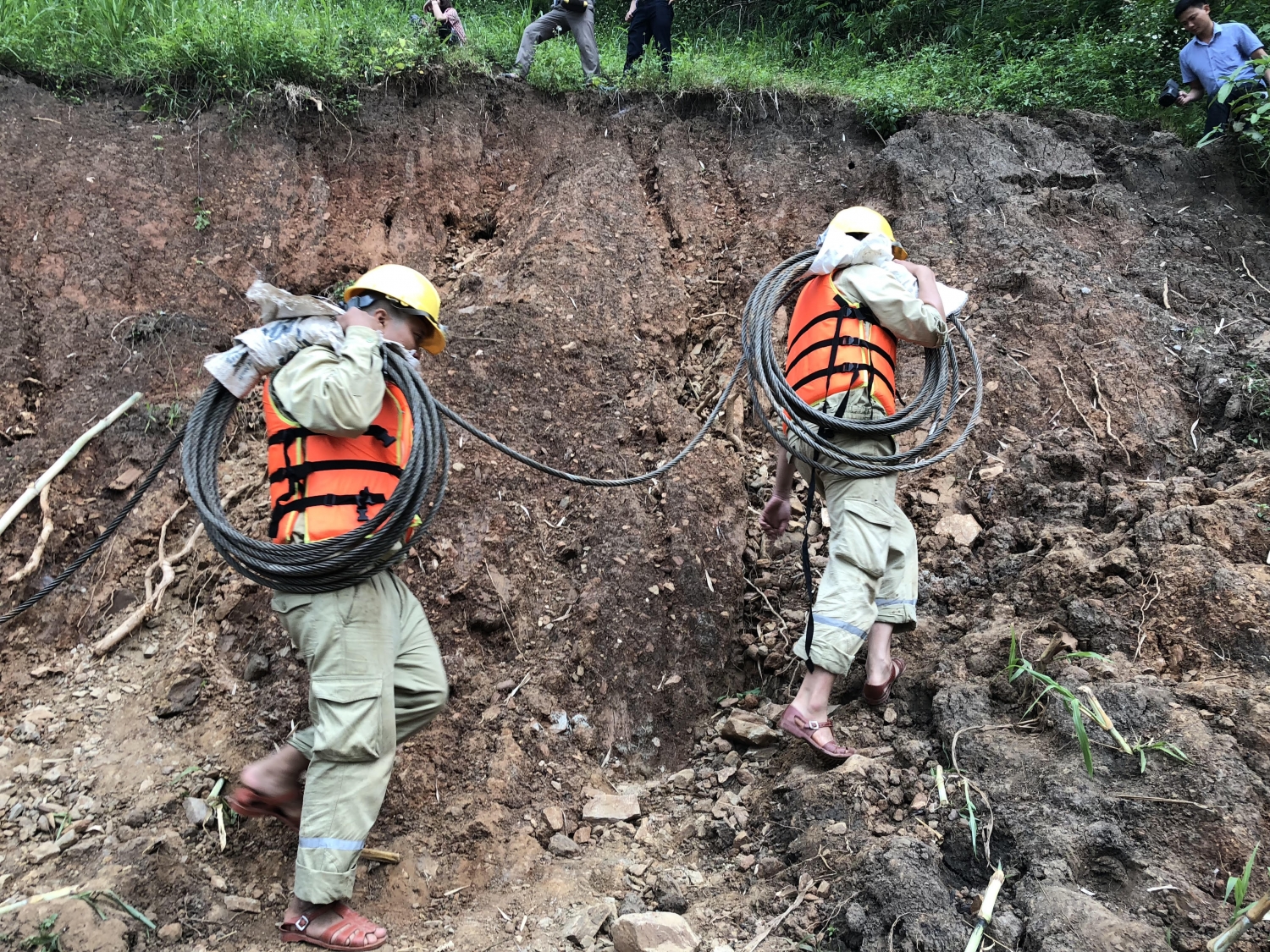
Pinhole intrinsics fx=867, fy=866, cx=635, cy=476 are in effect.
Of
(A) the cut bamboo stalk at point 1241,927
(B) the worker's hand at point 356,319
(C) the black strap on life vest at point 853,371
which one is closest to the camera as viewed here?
(A) the cut bamboo stalk at point 1241,927

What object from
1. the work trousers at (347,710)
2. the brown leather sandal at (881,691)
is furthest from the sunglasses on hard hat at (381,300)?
the brown leather sandal at (881,691)

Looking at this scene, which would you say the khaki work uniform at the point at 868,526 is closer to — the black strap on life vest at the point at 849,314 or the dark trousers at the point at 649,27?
the black strap on life vest at the point at 849,314

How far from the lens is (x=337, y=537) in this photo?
8.71 feet

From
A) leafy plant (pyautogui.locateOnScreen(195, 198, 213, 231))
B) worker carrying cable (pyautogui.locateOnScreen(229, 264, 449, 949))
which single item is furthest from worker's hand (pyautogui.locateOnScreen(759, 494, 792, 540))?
leafy plant (pyautogui.locateOnScreen(195, 198, 213, 231))

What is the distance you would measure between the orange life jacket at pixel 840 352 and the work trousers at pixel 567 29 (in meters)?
4.17

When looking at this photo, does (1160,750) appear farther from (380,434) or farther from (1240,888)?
(380,434)

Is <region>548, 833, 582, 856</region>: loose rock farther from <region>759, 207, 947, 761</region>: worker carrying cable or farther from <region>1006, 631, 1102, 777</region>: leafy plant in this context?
<region>1006, 631, 1102, 777</region>: leafy plant

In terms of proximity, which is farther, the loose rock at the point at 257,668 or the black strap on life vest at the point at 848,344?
the loose rock at the point at 257,668

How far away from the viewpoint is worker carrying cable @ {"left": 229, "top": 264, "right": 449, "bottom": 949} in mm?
2582

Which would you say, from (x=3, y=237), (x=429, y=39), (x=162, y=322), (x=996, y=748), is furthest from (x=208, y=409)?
(x=429, y=39)

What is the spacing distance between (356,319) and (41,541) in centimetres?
240

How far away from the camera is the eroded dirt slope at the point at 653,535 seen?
2.72m

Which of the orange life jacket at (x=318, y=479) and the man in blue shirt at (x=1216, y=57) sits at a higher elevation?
the man in blue shirt at (x=1216, y=57)

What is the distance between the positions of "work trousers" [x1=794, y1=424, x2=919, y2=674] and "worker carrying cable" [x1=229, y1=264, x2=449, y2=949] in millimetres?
1413
